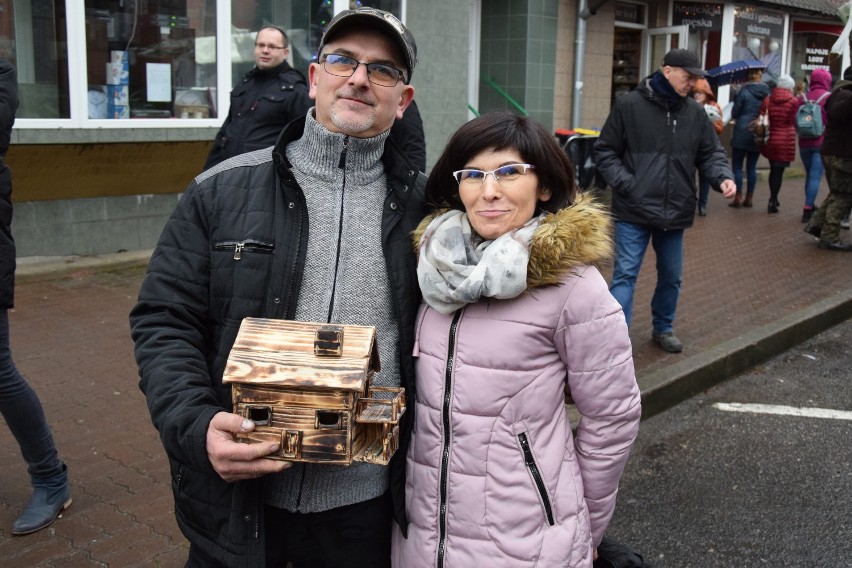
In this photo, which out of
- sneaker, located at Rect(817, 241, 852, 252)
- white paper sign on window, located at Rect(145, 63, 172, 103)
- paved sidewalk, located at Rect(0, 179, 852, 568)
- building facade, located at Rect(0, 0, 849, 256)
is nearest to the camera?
paved sidewalk, located at Rect(0, 179, 852, 568)

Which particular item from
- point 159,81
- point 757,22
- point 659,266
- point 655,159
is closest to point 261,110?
point 655,159

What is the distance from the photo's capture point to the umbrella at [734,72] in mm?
13375

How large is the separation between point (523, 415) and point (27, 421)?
230 cm

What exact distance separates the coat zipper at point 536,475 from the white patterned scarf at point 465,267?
0.36m

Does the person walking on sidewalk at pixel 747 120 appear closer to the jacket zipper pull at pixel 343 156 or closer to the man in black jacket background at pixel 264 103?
the man in black jacket background at pixel 264 103

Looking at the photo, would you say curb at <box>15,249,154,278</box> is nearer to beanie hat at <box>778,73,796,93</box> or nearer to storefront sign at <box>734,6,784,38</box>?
beanie hat at <box>778,73,796,93</box>

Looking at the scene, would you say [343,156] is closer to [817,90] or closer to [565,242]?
[565,242]

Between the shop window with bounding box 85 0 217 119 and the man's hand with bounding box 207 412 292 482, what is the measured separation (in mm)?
6825

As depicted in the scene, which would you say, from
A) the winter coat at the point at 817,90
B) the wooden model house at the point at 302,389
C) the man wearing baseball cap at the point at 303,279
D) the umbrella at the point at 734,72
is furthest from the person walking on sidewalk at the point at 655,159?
the umbrella at the point at 734,72

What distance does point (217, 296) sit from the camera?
209 centimetres

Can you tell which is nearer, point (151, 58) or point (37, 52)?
point (37, 52)

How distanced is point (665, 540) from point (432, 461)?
2106 millimetres

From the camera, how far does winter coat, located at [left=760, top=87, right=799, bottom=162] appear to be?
12.3 m

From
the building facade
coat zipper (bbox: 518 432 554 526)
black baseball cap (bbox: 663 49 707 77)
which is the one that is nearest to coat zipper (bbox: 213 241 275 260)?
coat zipper (bbox: 518 432 554 526)
